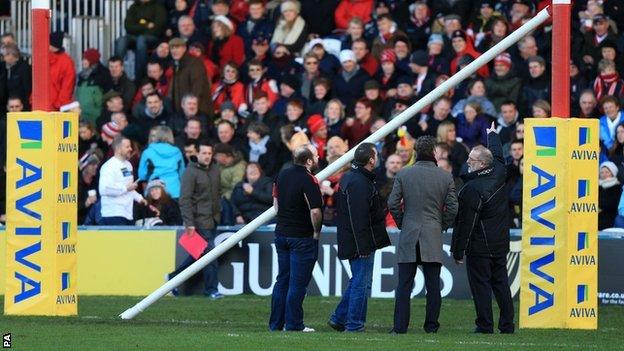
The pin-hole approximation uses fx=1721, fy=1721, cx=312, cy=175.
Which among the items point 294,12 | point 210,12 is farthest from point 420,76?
point 210,12

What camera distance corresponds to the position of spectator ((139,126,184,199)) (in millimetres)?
23219

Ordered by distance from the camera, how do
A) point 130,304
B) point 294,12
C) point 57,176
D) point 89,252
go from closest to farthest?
1. point 57,176
2. point 130,304
3. point 89,252
4. point 294,12

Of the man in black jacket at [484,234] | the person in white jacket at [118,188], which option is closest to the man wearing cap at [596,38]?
the person in white jacket at [118,188]

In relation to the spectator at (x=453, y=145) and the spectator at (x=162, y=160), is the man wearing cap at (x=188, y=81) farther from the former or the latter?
the spectator at (x=453, y=145)

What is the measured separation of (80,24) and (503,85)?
25.7ft

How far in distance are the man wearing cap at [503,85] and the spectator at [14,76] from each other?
6993 mm

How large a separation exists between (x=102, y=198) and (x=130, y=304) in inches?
107

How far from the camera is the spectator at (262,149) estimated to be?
77.3ft

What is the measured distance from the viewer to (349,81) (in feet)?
81.8

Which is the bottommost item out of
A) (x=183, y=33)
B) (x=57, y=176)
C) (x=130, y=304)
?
(x=130, y=304)

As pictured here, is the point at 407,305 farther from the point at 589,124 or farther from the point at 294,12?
the point at 294,12

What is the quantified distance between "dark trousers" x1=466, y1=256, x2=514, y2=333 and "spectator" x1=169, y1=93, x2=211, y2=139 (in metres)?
8.35

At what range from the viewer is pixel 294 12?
86.9 ft

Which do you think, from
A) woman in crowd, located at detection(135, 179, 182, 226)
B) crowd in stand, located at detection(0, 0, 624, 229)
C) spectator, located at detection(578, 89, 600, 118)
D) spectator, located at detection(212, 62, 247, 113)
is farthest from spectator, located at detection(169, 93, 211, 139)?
spectator, located at detection(578, 89, 600, 118)
